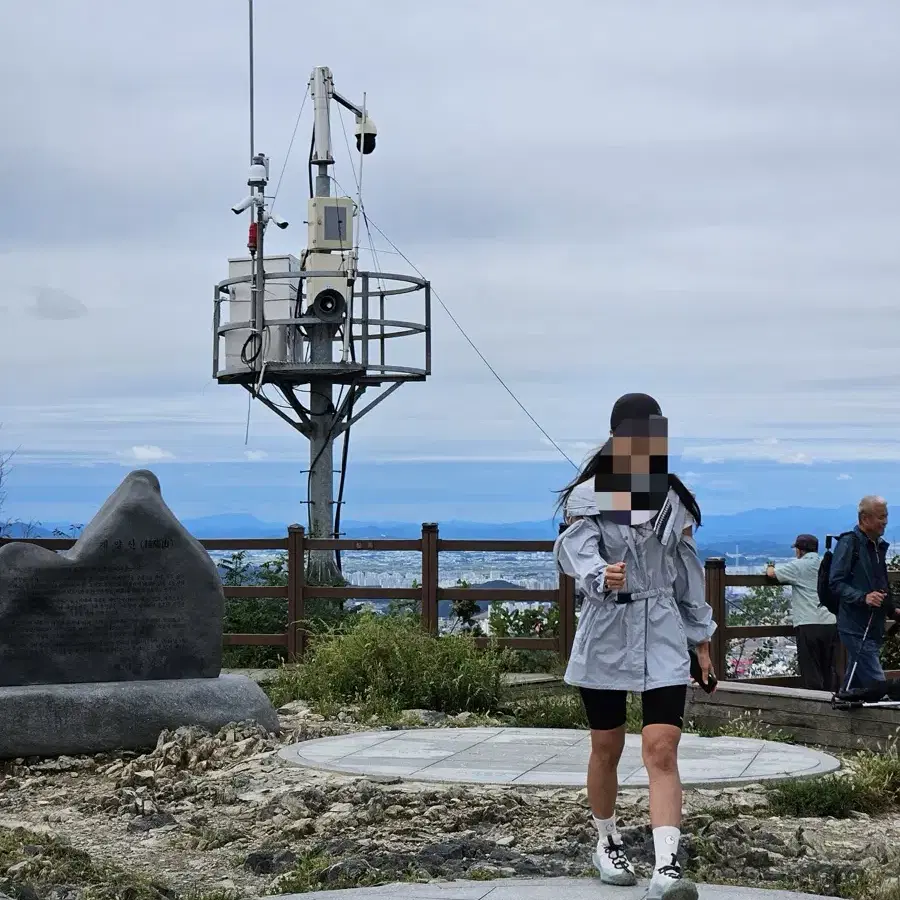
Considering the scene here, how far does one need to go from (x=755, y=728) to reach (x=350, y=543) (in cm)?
680

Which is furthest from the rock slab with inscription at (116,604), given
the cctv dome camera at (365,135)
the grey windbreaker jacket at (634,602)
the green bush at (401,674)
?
the cctv dome camera at (365,135)

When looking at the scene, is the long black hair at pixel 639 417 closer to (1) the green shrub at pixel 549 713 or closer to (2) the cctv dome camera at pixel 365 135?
(1) the green shrub at pixel 549 713

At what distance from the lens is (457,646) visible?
39.2ft

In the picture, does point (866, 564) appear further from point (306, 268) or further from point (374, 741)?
point (306, 268)

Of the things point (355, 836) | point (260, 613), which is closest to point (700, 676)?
point (355, 836)

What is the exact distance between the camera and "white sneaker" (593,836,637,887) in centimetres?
557

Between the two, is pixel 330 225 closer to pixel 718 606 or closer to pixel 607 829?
pixel 718 606

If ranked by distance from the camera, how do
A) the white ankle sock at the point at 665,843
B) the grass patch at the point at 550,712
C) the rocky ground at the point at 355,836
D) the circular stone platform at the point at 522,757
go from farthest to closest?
1. the grass patch at the point at 550,712
2. the circular stone platform at the point at 522,757
3. the rocky ground at the point at 355,836
4. the white ankle sock at the point at 665,843

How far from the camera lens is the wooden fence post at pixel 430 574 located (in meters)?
15.4

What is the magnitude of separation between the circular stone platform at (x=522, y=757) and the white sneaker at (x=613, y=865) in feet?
6.29

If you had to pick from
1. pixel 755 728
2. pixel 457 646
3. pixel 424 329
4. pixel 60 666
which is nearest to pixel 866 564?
pixel 755 728

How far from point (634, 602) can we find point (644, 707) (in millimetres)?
371

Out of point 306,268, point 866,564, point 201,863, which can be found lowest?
point 201,863

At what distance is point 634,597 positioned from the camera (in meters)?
5.35
